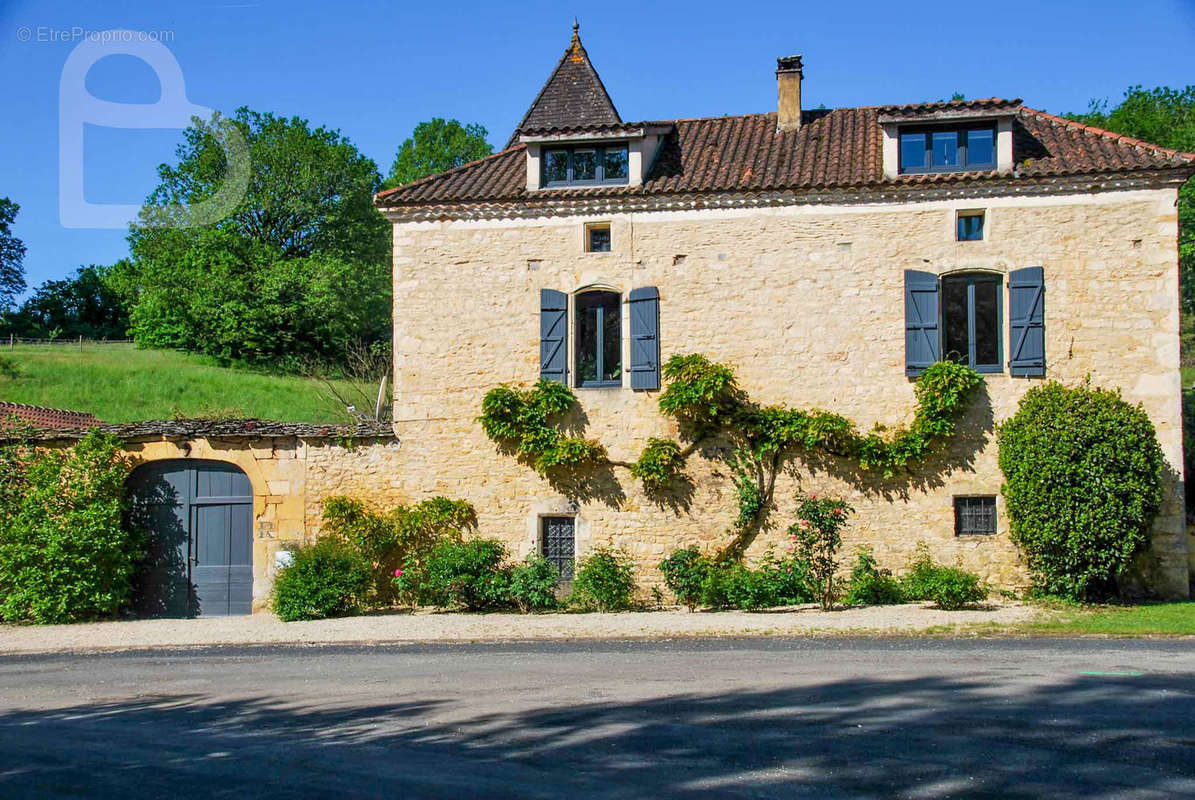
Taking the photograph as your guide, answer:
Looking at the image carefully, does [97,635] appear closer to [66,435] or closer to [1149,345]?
[66,435]

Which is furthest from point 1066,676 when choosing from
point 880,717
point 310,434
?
point 310,434

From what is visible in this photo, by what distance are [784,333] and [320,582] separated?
7.57m

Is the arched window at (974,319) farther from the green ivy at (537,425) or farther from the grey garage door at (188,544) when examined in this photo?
the grey garage door at (188,544)

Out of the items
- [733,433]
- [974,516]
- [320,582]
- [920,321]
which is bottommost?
[320,582]

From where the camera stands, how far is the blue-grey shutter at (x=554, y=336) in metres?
15.6

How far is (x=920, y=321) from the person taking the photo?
14.9m

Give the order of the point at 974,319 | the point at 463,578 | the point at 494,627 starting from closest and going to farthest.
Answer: the point at 494,627 < the point at 463,578 < the point at 974,319

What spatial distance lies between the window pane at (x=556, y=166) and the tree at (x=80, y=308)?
43.6 m

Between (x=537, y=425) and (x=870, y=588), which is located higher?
(x=537, y=425)

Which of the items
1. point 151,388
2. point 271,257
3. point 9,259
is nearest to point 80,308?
point 9,259

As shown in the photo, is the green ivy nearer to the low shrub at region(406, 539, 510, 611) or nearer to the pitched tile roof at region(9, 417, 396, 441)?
the low shrub at region(406, 539, 510, 611)

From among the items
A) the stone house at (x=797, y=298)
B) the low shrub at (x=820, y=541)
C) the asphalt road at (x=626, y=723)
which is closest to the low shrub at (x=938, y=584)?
the stone house at (x=797, y=298)

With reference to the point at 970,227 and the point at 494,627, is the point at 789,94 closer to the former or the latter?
the point at 970,227

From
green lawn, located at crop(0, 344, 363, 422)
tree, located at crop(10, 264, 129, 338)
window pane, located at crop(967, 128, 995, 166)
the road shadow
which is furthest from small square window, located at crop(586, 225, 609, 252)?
tree, located at crop(10, 264, 129, 338)
